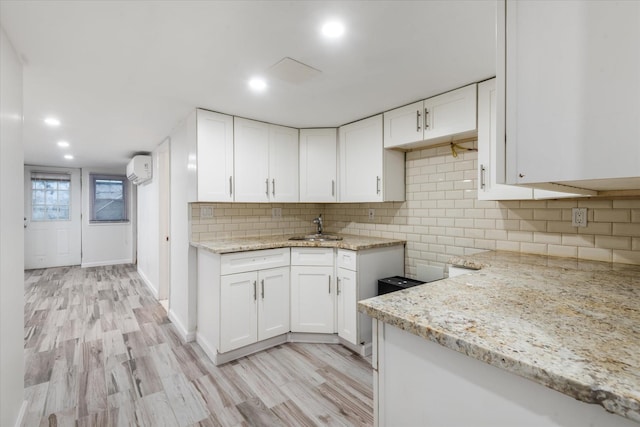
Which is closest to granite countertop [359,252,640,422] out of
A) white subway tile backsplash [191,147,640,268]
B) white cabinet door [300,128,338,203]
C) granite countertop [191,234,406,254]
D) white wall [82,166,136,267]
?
white subway tile backsplash [191,147,640,268]

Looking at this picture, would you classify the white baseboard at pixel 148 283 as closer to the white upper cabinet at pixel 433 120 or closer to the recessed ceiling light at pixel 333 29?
the white upper cabinet at pixel 433 120

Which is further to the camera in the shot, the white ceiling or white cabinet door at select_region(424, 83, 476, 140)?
white cabinet door at select_region(424, 83, 476, 140)

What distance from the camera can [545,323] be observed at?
0.81m

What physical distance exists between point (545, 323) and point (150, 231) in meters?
5.05

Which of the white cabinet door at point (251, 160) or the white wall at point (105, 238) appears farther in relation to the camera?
the white wall at point (105, 238)

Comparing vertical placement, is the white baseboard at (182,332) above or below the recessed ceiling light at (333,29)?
→ below

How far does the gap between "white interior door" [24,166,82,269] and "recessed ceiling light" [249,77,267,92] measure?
6.32 metres

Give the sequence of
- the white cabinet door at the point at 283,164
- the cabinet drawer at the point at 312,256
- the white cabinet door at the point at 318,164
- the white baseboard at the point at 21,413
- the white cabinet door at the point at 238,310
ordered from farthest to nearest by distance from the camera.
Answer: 1. the white cabinet door at the point at 318,164
2. the white cabinet door at the point at 283,164
3. the cabinet drawer at the point at 312,256
4. the white cabinet door at the point at 238,310
5. the white baseboard at the point at 21,413

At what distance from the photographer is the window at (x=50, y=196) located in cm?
611

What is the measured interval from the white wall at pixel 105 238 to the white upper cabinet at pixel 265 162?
4.79 meters

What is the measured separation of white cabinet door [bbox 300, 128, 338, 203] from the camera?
3324mm

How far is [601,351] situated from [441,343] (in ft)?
1.07

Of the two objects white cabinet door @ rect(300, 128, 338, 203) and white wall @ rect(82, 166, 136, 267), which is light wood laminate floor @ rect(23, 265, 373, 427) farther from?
white wall @ rect(82, 166, 136, 267)

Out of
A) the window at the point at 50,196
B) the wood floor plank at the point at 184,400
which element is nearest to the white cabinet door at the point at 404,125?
the wood floor plank at the point at 184,400
